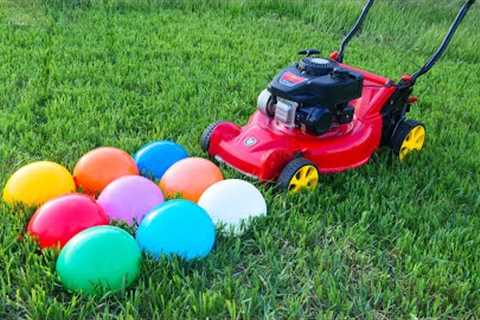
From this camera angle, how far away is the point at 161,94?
408 centimetres

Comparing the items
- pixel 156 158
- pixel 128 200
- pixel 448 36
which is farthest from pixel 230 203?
pixel 448 36

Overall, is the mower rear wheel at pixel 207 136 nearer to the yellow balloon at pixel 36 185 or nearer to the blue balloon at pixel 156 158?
the blue balloon at pixel 156 158

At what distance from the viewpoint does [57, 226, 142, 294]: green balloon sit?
217 centimetres

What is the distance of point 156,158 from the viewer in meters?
3.04

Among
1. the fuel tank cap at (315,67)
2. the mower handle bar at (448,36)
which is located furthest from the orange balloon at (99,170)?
the mower handle bar at (448,36)

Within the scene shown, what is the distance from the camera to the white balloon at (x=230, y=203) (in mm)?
2611

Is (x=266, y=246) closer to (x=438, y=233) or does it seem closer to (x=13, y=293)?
(x=438, y=233)

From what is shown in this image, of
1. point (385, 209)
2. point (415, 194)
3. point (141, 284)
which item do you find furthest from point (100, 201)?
point (415, 194)

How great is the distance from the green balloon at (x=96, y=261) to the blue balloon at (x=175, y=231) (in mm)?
140

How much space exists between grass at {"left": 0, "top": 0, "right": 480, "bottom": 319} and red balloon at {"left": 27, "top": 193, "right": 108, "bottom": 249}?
0.23 feet

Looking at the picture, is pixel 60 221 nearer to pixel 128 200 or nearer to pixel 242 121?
pixel 128 200

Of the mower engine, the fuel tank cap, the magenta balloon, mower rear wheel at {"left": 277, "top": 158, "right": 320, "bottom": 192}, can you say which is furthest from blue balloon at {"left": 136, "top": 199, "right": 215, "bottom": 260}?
the fuel tank cap

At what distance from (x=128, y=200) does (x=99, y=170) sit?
0.31 metres

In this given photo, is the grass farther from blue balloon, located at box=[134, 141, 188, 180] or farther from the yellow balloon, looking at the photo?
A: blue balloon, located at box=[134, 141, 188, 180]
